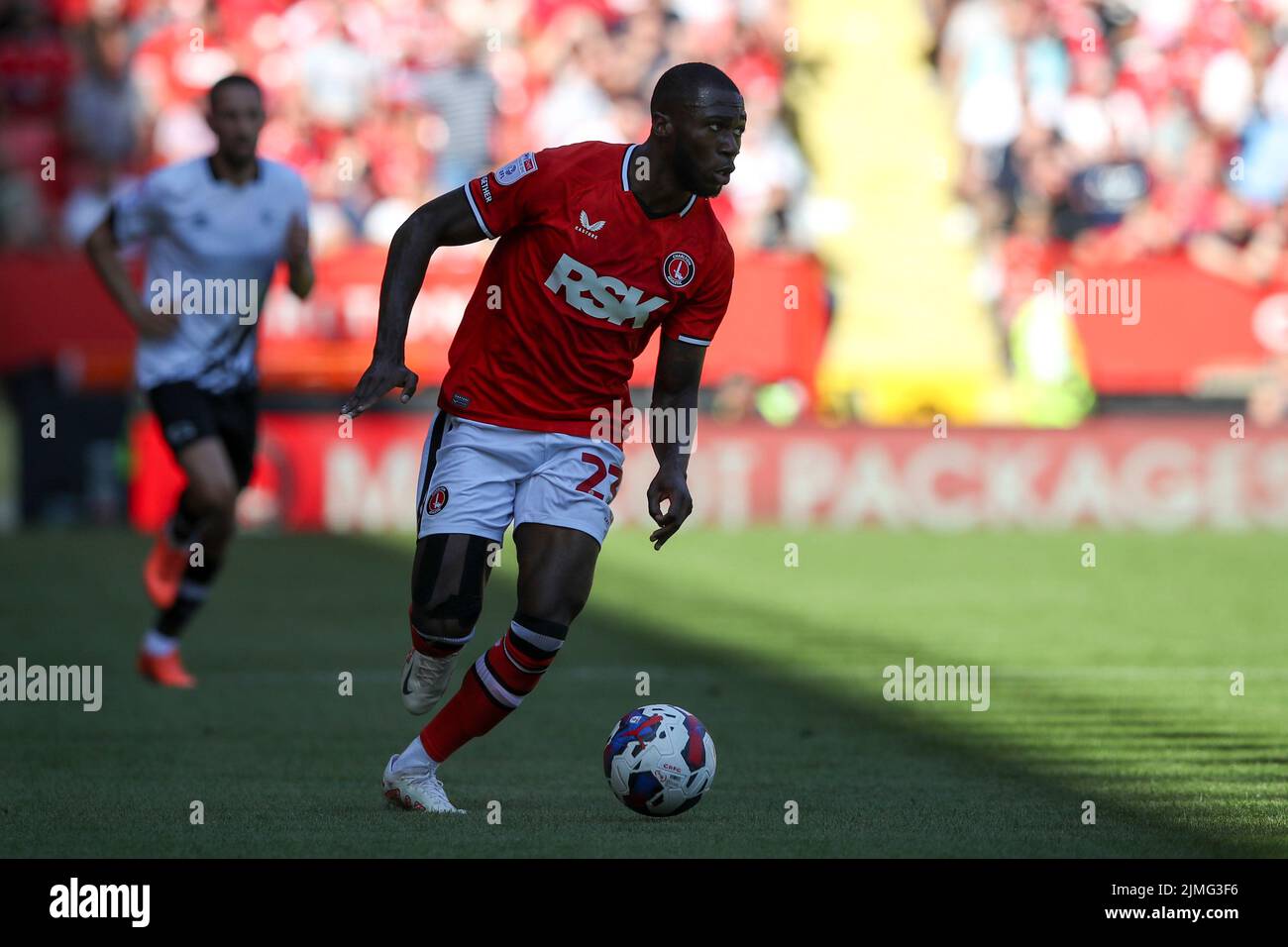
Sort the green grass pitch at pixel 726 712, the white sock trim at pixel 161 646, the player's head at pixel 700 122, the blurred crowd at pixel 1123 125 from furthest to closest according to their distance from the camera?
the blurred crowd at pixel 1123 125 < the white sock trim at pixel 161 646 < the player's head at pixel 700 122 < the green grass pitch at pixel 726 712

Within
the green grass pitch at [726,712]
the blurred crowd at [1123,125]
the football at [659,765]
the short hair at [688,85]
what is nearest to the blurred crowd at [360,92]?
the blurred crowd at [1123,125]

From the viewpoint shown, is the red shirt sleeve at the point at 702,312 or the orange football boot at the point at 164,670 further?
the orange football boot at the point at 164,670

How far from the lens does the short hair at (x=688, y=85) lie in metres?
6.11

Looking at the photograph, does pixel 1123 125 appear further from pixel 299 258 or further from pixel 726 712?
pixel 726 712

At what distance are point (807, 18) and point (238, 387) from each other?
49.1 feet

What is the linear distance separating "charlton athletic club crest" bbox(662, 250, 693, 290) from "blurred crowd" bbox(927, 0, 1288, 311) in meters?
13.8

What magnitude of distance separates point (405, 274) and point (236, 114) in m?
3.23

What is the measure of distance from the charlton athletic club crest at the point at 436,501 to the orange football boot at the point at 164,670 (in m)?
3.41

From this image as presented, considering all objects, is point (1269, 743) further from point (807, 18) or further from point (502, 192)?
point (807, 18)

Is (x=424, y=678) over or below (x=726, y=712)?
over

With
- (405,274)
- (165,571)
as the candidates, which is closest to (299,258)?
(165,571)

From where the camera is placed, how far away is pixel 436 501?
21.0 ft

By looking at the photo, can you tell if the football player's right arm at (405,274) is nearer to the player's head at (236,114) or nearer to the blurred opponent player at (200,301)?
the player's head at (236,114)

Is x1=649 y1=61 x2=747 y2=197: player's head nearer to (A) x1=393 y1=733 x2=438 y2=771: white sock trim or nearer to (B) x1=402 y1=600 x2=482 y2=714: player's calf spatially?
(B) x1=402 y1=600 x2=482 y2=714: player's calf
